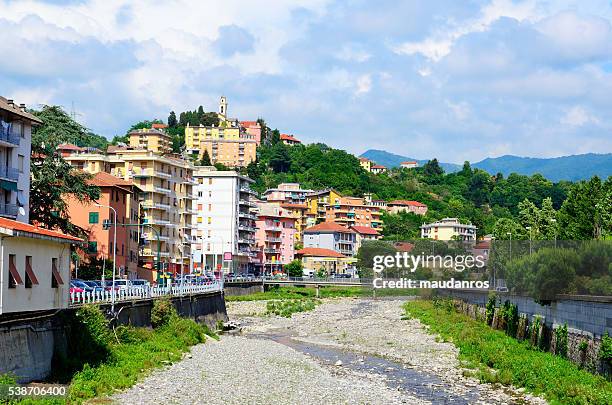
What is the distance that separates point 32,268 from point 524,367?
24.6 metres

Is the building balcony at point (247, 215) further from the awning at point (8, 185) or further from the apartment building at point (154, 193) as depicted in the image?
the awning at point (8, 185)

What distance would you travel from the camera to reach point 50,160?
67688 mm

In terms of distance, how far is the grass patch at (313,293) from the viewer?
12086 cm

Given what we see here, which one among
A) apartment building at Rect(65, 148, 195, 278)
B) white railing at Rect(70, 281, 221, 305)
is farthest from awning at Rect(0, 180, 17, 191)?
apartment building at Rect(65, 148, 195, 278)

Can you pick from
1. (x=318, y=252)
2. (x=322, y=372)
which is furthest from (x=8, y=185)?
(x=318, y=252)

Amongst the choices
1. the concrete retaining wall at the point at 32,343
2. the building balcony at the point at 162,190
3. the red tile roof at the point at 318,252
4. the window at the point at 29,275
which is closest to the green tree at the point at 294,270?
the red tile roof at the point at 318,252

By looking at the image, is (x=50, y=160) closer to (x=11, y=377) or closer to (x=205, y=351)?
(x=205, y=351)

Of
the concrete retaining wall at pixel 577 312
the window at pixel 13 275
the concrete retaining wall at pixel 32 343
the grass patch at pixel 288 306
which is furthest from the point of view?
the grass patch at pixel 288 306

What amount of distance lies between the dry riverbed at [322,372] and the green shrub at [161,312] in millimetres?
2947

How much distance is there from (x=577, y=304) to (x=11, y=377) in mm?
27670

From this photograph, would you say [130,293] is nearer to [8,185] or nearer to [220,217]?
[8,185]

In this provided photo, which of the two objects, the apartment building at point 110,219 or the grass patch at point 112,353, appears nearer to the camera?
the grass patch at point 112,353
